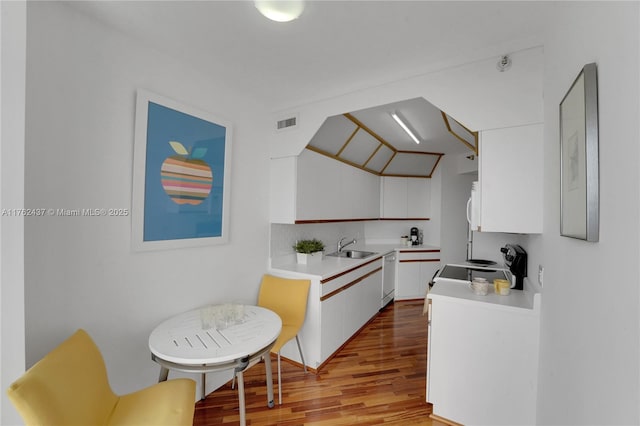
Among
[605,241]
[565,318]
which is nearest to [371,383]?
[565,318]

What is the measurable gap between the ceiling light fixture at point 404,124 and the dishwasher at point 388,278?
1.69m

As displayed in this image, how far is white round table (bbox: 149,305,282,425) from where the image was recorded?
4.50 feet

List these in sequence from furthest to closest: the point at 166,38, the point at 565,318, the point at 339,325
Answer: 1. the point at 339,325
2. the point at 166,38
3. the point at 565,318

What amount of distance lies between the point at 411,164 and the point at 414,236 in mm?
1251

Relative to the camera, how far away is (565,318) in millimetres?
1126

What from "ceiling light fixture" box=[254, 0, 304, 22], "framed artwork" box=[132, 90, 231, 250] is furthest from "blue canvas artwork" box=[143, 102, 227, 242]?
"ceiling light fixture" box=[254, 0, 304, 22]

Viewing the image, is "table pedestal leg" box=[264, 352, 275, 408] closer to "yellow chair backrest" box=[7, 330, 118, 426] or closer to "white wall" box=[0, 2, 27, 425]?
"yellow chair backrest" box=[7, 330, 118, 426]

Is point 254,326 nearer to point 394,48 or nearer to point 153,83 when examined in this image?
point 153,83

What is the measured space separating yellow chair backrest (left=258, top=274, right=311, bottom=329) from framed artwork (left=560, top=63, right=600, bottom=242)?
182 centimetres

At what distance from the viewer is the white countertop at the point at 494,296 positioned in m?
1.64

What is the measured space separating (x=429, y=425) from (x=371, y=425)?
0.39m

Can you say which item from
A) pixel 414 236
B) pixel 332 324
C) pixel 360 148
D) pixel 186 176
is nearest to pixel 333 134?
pixel 360 148

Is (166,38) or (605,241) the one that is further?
(166,38)

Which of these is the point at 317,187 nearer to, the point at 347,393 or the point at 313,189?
the point at 313,189
